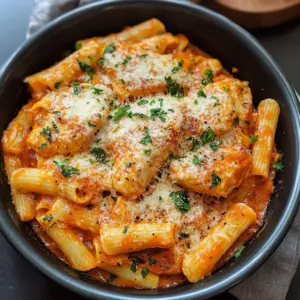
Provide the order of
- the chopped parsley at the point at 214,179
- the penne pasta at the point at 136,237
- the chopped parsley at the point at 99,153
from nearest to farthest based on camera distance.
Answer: the penne pasta at the point at 136,237 < the chopped parsley at the point at 214,179 < the chopped parsley at the point at 99,153

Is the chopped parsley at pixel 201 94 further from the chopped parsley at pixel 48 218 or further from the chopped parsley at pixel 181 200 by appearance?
the chopped parsley at pixel 48 218

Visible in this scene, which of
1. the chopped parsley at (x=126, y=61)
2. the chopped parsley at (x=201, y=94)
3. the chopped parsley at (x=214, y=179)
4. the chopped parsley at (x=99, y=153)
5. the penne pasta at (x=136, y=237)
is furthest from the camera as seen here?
the chopped parsley at (x=126, y=61)

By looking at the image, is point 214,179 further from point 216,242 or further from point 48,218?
point 48,218

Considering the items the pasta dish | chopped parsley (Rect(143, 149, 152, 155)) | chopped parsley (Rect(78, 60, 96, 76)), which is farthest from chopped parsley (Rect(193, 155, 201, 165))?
chopped parsley (Rect(78, 60, 96, 76))

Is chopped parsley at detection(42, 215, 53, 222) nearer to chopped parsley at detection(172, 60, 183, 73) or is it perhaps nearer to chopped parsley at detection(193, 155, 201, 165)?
chopped parsley at detection(193, 155, 201, 165)

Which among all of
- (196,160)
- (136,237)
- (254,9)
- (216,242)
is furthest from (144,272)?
(254,9)

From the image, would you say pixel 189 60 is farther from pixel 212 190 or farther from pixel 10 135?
pixel 10 135

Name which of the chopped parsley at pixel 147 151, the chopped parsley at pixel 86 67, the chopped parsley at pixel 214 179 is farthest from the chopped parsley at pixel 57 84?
the chopped parsley at pixel 214 179
